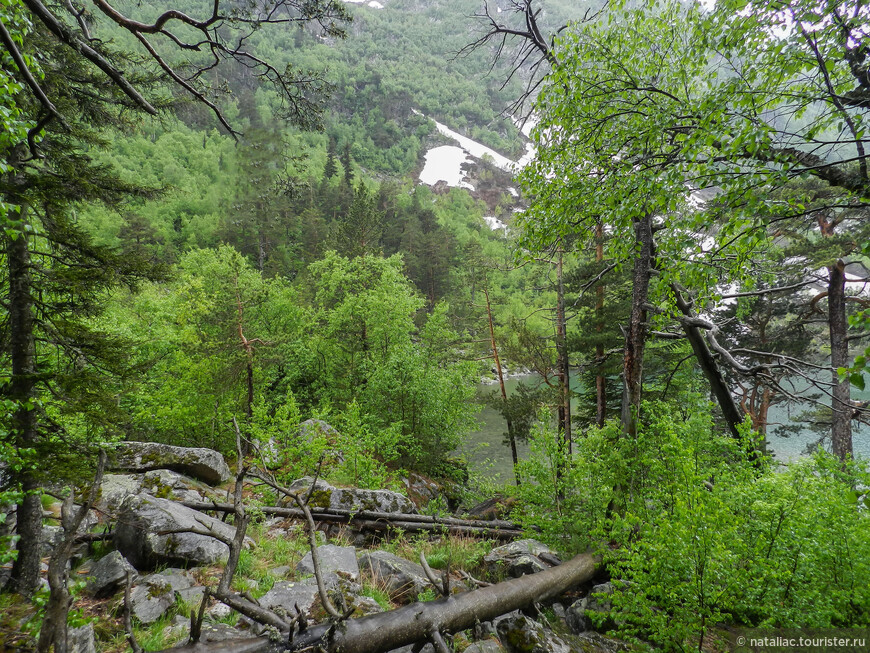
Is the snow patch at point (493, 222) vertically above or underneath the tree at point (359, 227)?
above

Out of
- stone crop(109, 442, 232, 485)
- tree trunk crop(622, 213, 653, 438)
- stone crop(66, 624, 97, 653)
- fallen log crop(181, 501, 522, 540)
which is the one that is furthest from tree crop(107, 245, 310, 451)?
tree trunk crop(622, 213, 653, 438)

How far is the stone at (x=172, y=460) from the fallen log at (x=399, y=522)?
202 centimetres

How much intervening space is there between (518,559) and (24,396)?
582 centimetres

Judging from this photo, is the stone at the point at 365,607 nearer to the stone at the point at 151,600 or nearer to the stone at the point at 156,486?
the stone at the point at 151,600

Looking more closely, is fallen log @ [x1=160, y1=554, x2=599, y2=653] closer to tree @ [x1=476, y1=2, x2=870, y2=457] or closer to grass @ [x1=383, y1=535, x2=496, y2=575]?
grass @ [x1=383, y1=535, x2=496, y2=575]

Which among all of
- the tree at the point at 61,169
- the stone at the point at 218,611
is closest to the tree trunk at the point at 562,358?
the tree at the point at 61,169

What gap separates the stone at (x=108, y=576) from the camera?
12.1 feet

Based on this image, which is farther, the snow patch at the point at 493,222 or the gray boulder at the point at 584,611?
the snow patch at the point at 493,222

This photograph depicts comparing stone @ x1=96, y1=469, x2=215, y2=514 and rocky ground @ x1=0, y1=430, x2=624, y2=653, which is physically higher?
stone @ x1=96, y1=469, x2=215, y2=514

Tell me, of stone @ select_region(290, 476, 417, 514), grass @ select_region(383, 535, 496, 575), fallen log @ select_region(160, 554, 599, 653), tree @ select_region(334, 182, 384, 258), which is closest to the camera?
fallen log @ select_region(160, 554, 599, 653)

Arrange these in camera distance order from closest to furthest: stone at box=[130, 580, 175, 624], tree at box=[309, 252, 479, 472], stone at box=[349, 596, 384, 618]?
stone at box=[130, 580, 175, 624], stone at box=[349, 596, 384, 618], tree at box=[309, 252, 479, 472]

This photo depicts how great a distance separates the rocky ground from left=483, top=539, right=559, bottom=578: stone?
2cm

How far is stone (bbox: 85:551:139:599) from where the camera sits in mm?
3686

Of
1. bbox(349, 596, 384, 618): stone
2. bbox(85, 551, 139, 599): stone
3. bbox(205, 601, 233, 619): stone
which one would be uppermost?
bbox(85, 551, 139, 599): stone
